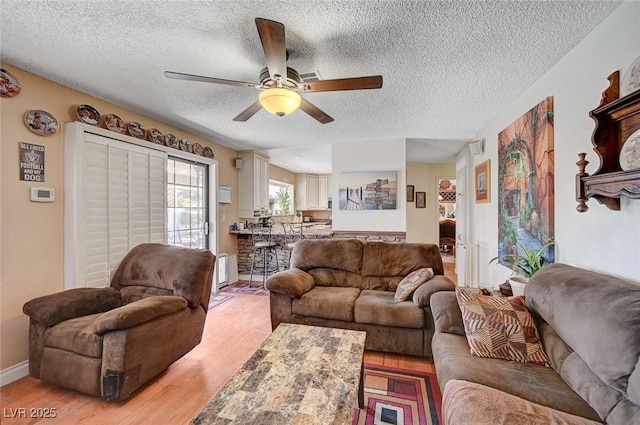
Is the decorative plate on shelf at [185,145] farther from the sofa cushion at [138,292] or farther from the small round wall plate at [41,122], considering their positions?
the sofa cushion at [138,292]

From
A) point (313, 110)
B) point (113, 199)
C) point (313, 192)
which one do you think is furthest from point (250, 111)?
point (313, 192)

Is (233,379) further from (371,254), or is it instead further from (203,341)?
(371,254)

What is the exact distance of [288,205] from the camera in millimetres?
7938

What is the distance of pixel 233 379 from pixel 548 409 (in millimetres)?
1349

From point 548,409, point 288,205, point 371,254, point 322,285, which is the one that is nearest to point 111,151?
point 322,285

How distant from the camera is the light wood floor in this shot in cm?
172

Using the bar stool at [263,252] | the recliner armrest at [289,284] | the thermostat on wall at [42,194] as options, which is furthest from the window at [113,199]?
the recliner armrest at [289,284]

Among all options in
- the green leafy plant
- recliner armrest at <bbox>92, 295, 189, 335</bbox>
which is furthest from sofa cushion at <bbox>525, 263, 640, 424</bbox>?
recliner armrest at <bbox>92, 295, 189, 335</bbox>

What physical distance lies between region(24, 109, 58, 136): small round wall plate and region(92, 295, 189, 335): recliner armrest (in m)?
1.66

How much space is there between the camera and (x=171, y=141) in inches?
142

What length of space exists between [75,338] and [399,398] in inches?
86.9

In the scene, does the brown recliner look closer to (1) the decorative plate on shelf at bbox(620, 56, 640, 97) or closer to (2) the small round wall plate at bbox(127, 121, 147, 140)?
(2) the small round wall plate at bbox(127, 121, 147, 140)

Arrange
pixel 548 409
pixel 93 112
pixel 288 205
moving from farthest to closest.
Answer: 1. pixel 288 205
2. pixel 93 112
3. pixel 548 409

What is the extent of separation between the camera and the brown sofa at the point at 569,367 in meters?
1.06
